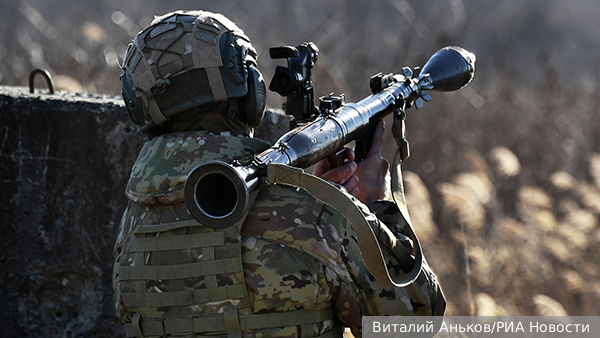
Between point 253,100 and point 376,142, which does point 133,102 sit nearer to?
point 253,100

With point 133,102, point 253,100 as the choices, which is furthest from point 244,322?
point 133,102

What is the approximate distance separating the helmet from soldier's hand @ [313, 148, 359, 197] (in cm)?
33

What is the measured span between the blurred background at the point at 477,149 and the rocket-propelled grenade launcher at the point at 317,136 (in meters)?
1.42

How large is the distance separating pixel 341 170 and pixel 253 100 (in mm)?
412

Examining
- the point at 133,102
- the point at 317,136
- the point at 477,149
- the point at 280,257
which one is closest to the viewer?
the point at 280,257

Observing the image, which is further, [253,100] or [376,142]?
[376,142]

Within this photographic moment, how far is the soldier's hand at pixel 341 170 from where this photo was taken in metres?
2.29

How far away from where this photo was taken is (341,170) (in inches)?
90.4

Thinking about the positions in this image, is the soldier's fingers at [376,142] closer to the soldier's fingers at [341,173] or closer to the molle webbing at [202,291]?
the soldier's fingers at [341,173]

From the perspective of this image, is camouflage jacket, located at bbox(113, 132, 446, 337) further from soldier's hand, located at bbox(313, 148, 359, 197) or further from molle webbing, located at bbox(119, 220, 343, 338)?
soldier's hand, located at bbox(313, 148, 359, 197)

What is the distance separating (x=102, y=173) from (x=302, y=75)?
5.63 feet

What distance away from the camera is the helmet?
2100mm

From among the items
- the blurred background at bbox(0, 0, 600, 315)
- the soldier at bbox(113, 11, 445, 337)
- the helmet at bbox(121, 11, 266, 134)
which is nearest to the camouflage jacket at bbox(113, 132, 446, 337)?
the soldier at bbox(113, 11, 445, 337)

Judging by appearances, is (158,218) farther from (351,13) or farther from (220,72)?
(351,13)
